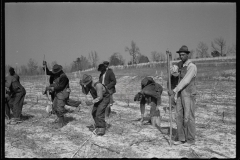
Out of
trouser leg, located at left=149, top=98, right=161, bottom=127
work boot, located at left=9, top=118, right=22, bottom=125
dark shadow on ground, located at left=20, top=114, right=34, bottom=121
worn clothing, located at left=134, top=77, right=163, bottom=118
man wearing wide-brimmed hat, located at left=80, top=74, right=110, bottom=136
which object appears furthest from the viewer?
dark shadow on ground, located at left=20, top=114, right=34, bottom=121

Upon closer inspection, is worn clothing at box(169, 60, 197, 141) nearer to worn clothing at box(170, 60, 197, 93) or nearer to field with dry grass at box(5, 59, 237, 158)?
worn clothing at box(170, 60, 197, 93)

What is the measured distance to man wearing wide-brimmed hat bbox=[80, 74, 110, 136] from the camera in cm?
629

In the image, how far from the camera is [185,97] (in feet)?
17.8

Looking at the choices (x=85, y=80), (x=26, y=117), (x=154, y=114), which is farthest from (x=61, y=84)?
(x=154, y=114)

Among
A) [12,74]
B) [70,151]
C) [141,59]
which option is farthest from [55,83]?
[141,59]

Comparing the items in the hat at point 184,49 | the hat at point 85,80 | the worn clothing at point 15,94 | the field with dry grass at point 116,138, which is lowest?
Result: the field with dry grass at point 116,138

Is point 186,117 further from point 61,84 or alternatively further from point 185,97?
point 61,84

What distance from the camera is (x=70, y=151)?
5.24 meters

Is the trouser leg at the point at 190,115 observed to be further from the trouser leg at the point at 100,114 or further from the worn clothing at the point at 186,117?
the trouser leg at the point at 100,114

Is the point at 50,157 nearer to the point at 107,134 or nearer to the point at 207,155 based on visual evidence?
the point at 107,134

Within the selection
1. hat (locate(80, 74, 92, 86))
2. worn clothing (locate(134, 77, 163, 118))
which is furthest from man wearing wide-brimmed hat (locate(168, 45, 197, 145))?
hat (locate(80, 74, 92, 86))

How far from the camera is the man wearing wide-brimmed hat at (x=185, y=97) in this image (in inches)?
212

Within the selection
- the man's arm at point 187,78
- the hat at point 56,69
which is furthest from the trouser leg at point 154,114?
the hat at point 56,69

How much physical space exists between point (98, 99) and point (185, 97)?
2172 mm
